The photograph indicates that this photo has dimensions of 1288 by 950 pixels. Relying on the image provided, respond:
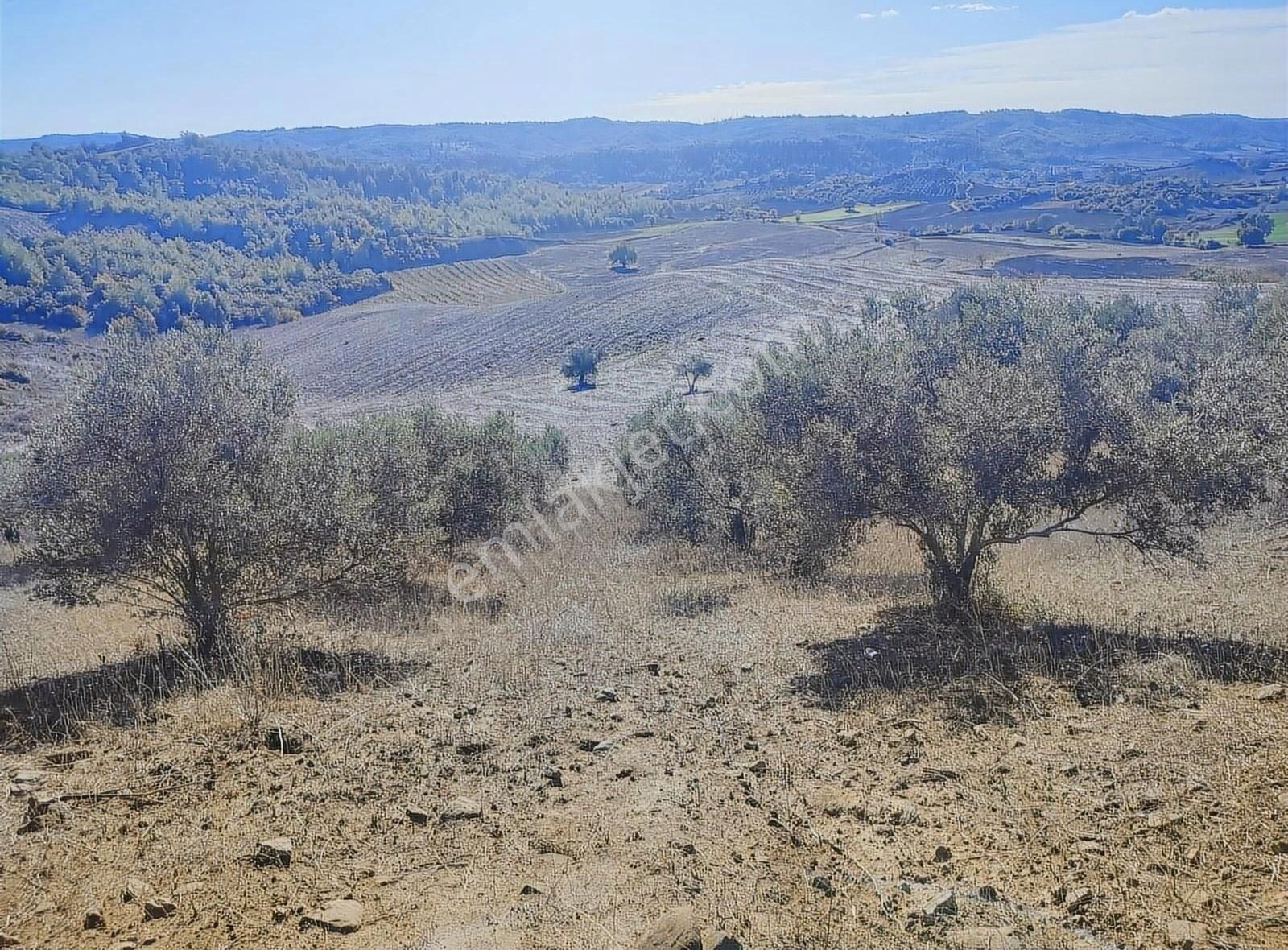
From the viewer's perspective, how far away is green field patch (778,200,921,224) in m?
152

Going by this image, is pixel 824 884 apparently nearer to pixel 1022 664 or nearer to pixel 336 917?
pixel 336 917

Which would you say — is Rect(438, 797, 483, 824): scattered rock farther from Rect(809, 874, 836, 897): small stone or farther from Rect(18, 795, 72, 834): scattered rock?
Rect(18, 795, 72, 834): scattered rock

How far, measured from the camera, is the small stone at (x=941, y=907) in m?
4.90

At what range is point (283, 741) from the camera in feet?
24.4

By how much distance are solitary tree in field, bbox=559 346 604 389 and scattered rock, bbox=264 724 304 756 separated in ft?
215

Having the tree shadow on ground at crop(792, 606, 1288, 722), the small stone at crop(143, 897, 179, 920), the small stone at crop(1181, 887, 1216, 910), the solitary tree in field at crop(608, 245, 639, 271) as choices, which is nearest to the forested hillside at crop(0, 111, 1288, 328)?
the solitary tree in field at crop(608, 245, 639, 271)

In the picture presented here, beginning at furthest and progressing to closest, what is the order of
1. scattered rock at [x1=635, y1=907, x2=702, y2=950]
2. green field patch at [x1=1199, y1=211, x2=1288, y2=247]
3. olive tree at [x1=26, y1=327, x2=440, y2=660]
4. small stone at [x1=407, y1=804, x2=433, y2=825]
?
green field patch at [x1=1199, y1=211, x2=1288, y2=247] → olive tree at [x1=26, y1=327, x2=440, y2=660] → small stone at [x1=407, y1=804, x2=433, y2=825] → scattered rock at [x1=635, y1=907, x2=702, y2=950]

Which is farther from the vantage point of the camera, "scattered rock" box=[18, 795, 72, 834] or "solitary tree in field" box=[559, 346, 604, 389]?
"solitary tree in field" box=[559, 346, 604, 389]

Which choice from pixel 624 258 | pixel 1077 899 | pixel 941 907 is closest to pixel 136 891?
pixel 941 907

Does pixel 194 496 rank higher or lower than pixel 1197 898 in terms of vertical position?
higher

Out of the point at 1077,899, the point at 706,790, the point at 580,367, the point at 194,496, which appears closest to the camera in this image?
the point at 1077,899

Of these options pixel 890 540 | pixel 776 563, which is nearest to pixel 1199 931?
pixel 776 563

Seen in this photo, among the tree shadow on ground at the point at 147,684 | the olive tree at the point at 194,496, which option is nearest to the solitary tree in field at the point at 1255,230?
the olive tree at the point at 194,496

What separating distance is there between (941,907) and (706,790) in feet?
7.11
